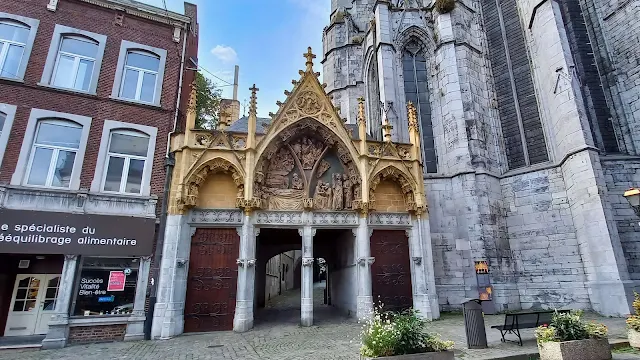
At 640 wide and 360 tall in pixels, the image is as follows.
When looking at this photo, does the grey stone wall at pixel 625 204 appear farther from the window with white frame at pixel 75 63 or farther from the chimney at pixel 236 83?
the chimney at pixel 236 83

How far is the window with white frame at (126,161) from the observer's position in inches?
397

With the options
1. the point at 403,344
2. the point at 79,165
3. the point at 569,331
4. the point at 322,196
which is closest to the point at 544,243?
the point at 569,331

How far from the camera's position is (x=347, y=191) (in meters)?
12.0

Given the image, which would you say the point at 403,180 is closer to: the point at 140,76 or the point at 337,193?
the point at 337,193

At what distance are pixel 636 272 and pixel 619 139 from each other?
5.44m

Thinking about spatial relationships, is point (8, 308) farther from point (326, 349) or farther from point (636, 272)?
point (636, 272)

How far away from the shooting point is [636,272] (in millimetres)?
11219

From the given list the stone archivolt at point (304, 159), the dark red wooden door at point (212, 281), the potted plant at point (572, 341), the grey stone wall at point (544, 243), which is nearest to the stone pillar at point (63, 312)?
the dark red wooden door at point (212, 281)

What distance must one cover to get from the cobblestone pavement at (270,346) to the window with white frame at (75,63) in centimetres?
781

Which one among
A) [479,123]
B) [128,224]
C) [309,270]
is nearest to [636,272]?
[479,123]

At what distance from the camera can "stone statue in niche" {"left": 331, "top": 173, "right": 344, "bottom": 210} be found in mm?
11742

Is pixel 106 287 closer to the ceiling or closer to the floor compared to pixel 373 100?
closer to the floor

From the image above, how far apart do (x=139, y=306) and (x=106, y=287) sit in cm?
107

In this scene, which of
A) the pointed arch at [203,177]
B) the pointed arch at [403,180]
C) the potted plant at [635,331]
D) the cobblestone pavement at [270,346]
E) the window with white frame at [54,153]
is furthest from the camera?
the pointed arch at [403,180]
